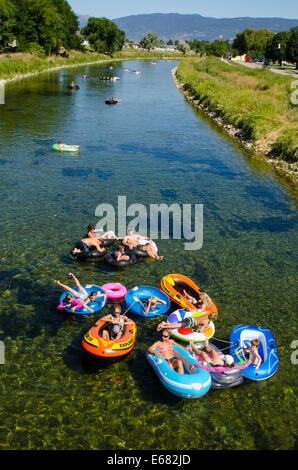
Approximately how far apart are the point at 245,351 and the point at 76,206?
11956 millimetres

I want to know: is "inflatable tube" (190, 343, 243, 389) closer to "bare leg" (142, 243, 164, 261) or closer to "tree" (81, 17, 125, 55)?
"bare leg" (142, 243, 164, 261)

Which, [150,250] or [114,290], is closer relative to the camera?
[114,290]

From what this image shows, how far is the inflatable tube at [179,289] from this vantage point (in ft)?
39.3

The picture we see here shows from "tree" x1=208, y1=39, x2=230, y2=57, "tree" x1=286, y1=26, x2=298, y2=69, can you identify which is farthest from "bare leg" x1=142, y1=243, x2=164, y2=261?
"tree" x1=208, y1=39, x2=230, y2=57

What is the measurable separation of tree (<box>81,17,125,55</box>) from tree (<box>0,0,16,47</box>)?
172 feet

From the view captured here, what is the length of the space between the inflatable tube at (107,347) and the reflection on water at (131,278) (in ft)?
1.51

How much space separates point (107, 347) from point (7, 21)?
7158cm

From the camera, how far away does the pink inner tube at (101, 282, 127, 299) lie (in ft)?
40.5

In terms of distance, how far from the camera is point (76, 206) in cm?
1923

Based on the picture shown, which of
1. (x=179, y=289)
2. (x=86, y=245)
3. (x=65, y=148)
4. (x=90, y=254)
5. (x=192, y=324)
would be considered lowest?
(x=192, y=324)

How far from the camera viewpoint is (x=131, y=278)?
13.9 meters

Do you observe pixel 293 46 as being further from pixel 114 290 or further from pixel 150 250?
pixel 114 290

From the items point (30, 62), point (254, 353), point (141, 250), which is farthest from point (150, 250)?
point (30, 62)
